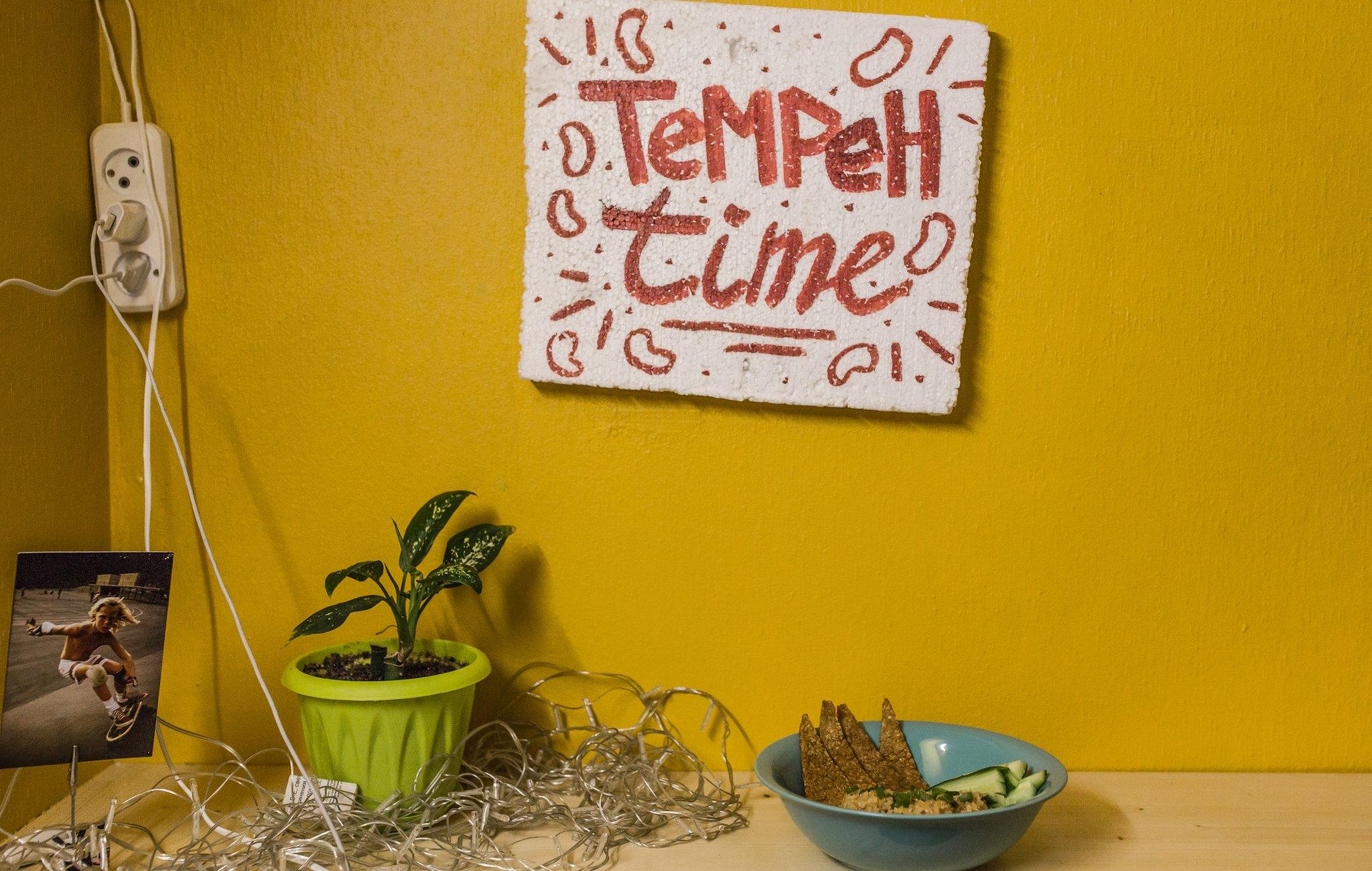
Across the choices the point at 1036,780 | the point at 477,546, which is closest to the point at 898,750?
the point at 1036,780

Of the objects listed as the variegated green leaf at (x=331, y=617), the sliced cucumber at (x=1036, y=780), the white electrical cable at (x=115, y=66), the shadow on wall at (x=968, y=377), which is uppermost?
the white electrical cable at (x=115, y=66)

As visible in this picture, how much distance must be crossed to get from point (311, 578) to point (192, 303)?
30cm

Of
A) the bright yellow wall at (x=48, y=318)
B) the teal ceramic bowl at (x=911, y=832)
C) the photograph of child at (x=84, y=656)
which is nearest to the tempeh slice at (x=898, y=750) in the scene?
the teal ceramic bowl at (x=911, y=832)

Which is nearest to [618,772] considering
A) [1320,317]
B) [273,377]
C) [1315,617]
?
[273,377]

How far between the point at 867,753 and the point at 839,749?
0.11 feet

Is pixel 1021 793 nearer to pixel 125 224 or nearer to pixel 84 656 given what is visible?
pixel 84 656

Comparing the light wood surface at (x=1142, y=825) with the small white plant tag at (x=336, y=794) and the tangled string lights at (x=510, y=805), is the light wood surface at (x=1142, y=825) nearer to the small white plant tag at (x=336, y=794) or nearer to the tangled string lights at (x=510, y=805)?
the tangled string lights at (x=510, y=805)

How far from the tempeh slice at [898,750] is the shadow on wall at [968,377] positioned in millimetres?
287

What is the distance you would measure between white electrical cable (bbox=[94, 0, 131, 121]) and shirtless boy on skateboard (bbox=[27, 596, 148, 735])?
47cm

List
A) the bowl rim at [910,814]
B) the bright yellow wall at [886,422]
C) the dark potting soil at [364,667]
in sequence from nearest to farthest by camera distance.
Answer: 1. the bowl rim at [910,814]
2. the dark potting soil at [364,667]
3. the bright yellow wall at [886,422]

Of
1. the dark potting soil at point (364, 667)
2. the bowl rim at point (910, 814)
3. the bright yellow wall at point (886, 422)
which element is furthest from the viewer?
the bright yellow wall at point (886, 422)

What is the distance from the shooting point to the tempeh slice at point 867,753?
863 millimetres

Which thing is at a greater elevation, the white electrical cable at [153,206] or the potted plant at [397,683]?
the white electrical cable at [153,206]

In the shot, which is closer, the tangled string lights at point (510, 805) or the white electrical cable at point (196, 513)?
the tangled string lights at point (510, 805)
